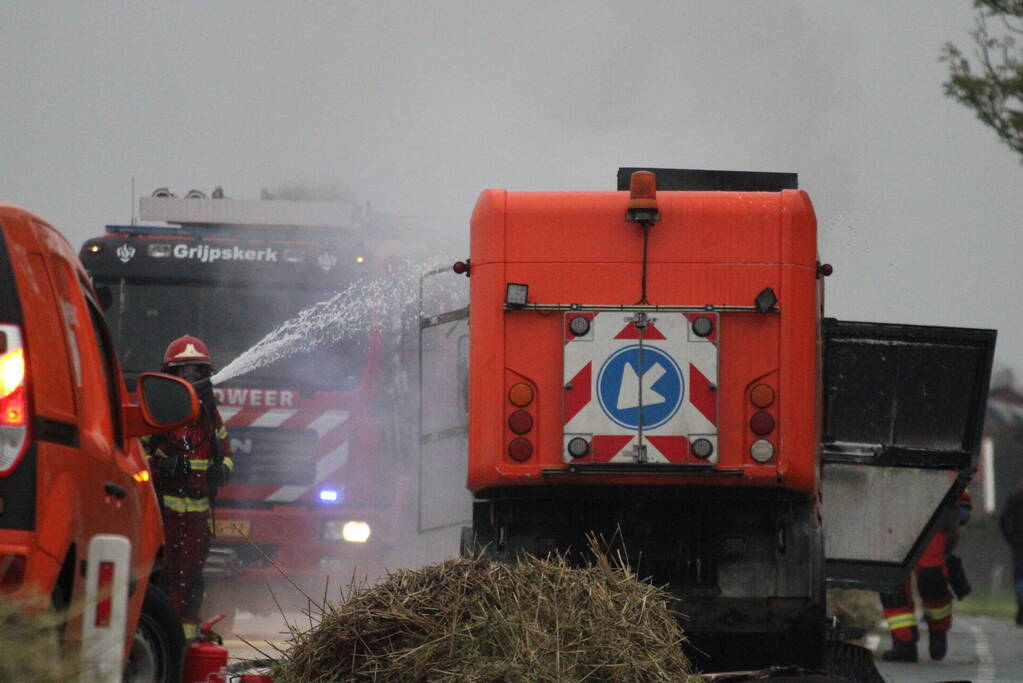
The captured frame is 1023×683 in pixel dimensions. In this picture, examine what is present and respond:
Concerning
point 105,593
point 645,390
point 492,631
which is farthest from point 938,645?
point 105,593

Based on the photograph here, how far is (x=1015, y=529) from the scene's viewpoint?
24359 mm

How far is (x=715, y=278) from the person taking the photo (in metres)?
9.41

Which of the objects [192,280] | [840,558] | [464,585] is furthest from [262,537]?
[464,585]

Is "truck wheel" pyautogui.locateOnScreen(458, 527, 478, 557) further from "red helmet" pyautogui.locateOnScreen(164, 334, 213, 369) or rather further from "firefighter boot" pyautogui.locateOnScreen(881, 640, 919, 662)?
"firefighter boot" pyautogui.locateOnScreen(881, 640, 919, 662)

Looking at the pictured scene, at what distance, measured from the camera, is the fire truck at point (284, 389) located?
14.8 metres

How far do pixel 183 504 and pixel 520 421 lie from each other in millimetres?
2609

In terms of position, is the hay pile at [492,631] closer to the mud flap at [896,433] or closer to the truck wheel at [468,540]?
the truck wheel at [468,540]

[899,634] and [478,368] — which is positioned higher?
[478,368]

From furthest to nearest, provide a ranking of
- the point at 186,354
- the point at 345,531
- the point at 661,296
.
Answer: the point at 345,531 → the point at 186,354 → the point at 661,296

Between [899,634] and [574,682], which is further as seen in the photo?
[899,634]

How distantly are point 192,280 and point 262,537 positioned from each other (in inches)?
84.0

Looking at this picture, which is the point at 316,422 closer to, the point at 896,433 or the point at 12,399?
the point at 896,433

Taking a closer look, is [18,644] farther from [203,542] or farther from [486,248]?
[203,542]

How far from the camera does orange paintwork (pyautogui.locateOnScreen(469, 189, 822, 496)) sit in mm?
9312
